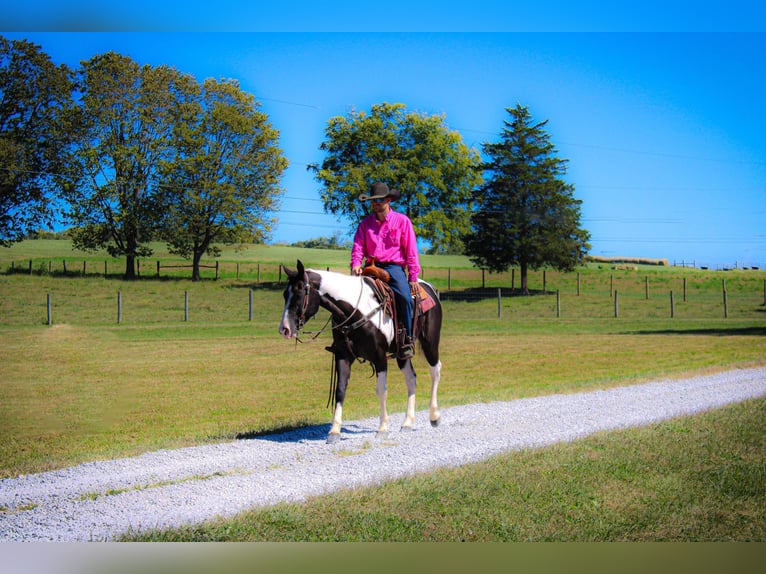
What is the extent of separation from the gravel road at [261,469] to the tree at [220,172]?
3126 mm

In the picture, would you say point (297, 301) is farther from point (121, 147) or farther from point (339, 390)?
point (121, 147)

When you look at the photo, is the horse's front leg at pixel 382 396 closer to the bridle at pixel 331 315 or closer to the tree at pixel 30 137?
the bridle at pixel 331 315

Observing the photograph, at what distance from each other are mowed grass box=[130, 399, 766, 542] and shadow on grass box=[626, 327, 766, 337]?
1275cm

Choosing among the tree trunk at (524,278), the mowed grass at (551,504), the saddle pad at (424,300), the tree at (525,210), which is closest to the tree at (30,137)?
the saddle pad at (424,300)

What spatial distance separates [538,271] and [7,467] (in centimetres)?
1742

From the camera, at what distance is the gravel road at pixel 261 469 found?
4754 millimetres

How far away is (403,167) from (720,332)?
12382 mm

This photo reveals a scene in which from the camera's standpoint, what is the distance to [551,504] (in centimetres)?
514

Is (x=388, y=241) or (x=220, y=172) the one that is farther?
(x=220, y=172)

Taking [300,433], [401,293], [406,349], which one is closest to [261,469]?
[300,433]

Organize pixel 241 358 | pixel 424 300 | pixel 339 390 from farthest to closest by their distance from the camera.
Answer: pixel 241 358 → pixel 424 300 → pixel 339 390

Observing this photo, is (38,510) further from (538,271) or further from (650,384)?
(538,271)

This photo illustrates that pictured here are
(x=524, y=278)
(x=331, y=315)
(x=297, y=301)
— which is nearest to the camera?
(x=297, y=301)

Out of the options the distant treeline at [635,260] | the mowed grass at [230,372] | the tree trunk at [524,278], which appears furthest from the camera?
the tree trunk at [524,278]
